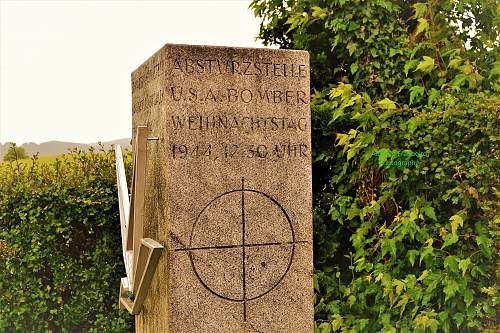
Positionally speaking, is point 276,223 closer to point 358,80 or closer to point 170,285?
point 170,285

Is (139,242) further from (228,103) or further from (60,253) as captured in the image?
(60,253)

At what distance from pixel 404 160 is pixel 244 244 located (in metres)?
1.72

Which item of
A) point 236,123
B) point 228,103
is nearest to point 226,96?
point 228,103

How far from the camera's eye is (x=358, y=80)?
506 centimetres

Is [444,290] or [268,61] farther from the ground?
[268,61]

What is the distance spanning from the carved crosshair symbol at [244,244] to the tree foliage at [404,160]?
4.23 feet

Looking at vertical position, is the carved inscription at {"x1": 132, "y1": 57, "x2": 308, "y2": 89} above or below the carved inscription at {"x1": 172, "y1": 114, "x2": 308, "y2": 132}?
above

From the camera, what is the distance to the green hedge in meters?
5.06

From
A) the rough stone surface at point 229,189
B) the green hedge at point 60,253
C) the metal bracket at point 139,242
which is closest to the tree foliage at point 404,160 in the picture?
the rough stone surface at point 229,189

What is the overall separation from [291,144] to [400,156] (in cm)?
135

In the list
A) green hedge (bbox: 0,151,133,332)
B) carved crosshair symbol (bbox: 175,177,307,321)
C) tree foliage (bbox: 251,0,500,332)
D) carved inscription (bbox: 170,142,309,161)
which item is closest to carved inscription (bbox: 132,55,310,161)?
carved inscription (bbox: 170,142,309,161)

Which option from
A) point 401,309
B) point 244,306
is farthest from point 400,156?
point 244,306

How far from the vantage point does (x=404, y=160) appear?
4617mm

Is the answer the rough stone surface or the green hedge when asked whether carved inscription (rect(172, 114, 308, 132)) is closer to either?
the rough stone surface
